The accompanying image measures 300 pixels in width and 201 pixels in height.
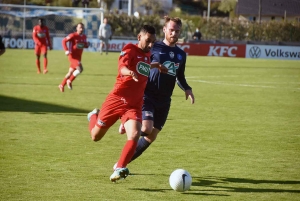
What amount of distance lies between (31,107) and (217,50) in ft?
98.4

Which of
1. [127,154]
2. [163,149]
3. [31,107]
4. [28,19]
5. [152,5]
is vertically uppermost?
[152,5]

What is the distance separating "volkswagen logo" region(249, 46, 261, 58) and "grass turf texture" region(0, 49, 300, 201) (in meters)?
22.8

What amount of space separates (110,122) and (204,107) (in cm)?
925

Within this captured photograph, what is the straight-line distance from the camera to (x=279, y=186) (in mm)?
7695

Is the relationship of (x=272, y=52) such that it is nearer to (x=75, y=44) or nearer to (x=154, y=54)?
(x=75, y=44)

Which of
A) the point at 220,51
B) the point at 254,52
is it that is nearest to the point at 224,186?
the point at 254,52

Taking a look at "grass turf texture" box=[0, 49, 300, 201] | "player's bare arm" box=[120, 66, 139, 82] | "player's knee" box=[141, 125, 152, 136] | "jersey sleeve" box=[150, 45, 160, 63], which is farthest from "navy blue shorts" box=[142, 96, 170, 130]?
"player's bare arm" box=[120, 66, 139, 82]

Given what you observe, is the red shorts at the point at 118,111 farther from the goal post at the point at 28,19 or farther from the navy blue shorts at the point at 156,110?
the goal post at the point at 28,19

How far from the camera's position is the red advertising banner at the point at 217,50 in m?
44.1

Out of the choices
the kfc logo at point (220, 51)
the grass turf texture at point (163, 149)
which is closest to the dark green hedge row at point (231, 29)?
the kfc logo at point (220, 51)

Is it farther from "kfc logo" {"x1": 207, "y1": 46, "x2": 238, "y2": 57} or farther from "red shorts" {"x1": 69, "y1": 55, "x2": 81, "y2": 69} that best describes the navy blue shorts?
"kfc logo" {"x1": 207, "y1": 46, "x2": 238, "y2": 57}

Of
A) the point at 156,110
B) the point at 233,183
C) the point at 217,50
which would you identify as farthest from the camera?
the point at 217,50

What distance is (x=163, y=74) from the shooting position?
8352 mm

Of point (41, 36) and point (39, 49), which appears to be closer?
point (41, 36)
